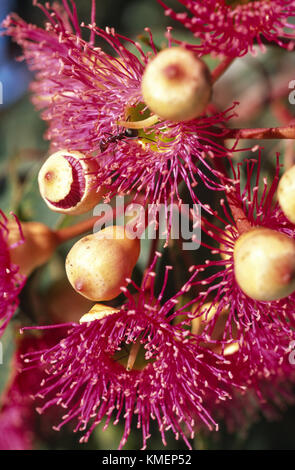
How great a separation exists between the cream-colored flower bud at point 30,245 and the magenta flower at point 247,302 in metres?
0.43

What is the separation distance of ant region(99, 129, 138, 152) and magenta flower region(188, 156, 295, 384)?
25cm

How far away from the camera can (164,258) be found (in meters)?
1.36

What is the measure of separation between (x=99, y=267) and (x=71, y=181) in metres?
0.20

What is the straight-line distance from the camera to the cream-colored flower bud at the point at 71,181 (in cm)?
111

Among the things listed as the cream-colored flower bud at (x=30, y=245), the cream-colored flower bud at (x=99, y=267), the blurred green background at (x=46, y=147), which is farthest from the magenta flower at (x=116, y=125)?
the blurred green background at (x=46, y=147)

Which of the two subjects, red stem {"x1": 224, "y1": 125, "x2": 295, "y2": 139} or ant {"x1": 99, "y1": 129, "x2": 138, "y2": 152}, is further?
ant {"x1": 99, "y1": 129, "x2": 138, "y2": 152}

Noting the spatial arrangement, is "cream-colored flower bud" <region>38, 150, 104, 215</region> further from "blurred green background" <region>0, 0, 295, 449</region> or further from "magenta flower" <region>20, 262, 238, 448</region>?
"blurred green background" <region>0, 0, 295, 449</region>

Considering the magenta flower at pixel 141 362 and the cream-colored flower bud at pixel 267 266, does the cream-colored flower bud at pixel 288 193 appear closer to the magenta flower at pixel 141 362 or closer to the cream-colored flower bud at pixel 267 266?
the cream-colored flower bud at pixel 267 266

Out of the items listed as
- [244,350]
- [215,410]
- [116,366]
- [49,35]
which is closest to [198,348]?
[244,350]

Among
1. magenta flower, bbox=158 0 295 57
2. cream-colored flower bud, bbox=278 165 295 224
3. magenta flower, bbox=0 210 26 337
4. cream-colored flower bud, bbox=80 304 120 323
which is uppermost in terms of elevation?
magenta flower, bbox=158 0 295 57

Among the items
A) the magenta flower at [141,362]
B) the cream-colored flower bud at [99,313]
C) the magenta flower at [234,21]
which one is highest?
the magenta flower at [234,21]

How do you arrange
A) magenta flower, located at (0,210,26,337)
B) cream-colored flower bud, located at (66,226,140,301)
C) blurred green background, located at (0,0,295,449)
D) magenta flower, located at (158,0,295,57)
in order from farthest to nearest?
blurred green background, located at (0,0,295,449) < magenta flower, located at (0,210,26,337) < cream-colored flower bud, located at (66,226,140,301) < magenta flower, located at (158,0,295,57)

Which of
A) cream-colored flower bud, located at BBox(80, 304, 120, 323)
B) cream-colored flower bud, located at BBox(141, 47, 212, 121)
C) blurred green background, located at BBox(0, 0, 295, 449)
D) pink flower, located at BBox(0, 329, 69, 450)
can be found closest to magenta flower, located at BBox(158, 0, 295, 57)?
cream-colored flower bud, located at BBox(141, 47, 212, 121)

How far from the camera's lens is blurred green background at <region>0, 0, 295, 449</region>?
59.7 inches
